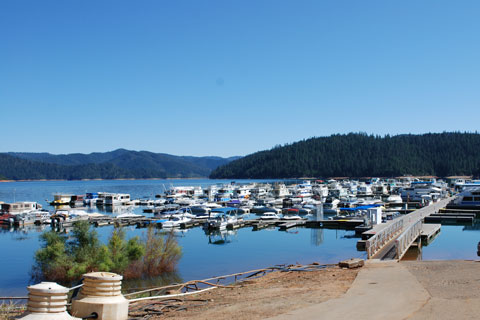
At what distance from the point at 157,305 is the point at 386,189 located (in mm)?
116712

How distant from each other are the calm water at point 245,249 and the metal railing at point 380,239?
290 centimetres

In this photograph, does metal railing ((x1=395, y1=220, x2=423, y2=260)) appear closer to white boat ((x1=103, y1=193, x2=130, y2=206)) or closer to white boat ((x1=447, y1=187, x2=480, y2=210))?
white boat ((x1=447, y1=187, x2=480, y2=210))

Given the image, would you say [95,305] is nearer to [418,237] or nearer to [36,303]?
[36,303]

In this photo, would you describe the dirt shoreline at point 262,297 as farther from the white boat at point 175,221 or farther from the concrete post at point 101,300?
the white boat at point 175,221

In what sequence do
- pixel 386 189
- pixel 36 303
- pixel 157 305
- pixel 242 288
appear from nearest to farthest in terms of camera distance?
pixel 36 303, pixel 157 305, pixel 242 288, pixel 386 189

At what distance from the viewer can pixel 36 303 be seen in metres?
7.89

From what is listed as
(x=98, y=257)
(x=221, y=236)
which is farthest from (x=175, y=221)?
(x=98, y=257)

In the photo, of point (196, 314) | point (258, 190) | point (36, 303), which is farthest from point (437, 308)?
point (258, 190)

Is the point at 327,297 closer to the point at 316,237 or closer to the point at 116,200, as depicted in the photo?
the point at 316,237

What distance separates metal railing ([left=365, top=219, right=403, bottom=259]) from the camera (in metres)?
23.6

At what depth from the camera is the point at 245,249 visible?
130 ft

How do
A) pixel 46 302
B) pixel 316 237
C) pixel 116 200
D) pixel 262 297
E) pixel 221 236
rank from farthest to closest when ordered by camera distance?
pixel 116 200 → pixel 221 236 → pixel 316 237 → pixel 262 297 → pixel 46 302

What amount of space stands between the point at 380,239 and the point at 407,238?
3667 mm

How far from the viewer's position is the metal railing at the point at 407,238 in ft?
81.7
